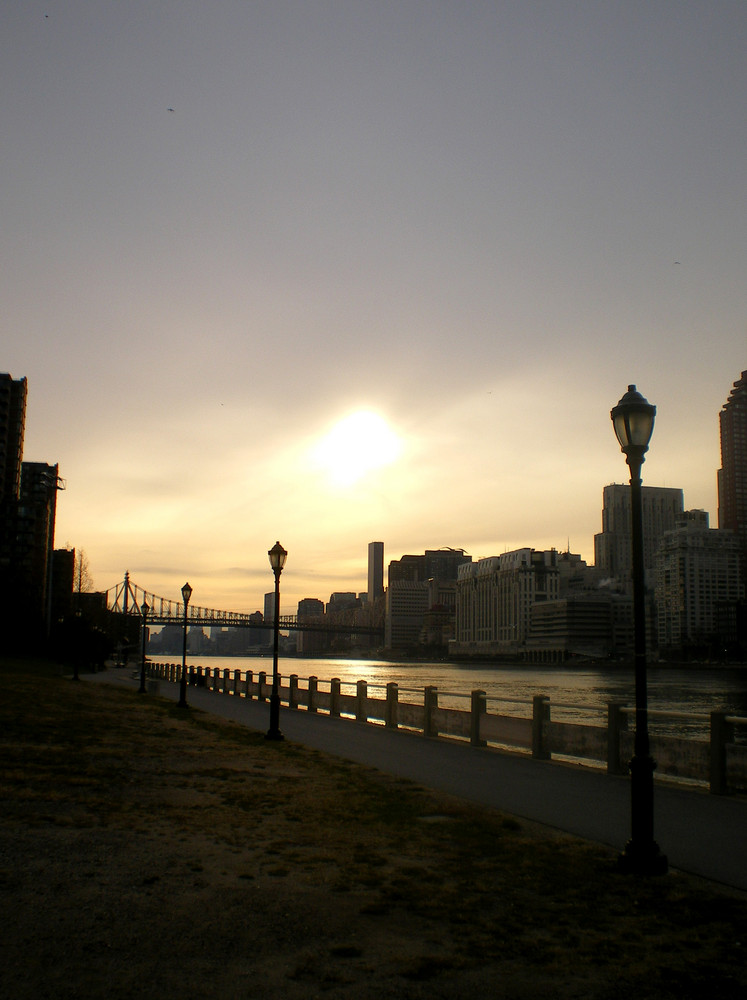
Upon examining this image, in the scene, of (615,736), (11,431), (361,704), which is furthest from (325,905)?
(11,431)

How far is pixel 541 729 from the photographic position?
16.6 metres

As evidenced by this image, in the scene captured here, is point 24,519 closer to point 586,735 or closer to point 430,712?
point 430,712

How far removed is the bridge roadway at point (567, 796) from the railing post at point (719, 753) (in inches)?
7.6

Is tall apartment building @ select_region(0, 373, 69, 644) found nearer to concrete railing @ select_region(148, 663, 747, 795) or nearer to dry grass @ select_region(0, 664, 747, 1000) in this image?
concrete railing @ select_region(148, 663, 747, 795)

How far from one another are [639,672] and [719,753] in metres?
5.11

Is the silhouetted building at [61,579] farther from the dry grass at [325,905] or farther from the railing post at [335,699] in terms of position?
the dry grass at [325,905]

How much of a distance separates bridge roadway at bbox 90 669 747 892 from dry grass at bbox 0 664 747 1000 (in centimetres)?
73

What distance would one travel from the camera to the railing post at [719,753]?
1240cm

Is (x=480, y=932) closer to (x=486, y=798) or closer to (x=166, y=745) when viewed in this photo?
(x=486, y=798)

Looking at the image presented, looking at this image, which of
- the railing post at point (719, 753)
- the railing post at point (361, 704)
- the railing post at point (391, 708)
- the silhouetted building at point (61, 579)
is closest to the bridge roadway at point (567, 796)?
the railing post at point (719, 753)

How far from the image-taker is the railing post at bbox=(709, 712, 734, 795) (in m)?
12.4

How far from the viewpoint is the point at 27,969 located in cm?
527

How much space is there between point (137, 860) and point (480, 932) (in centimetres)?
346

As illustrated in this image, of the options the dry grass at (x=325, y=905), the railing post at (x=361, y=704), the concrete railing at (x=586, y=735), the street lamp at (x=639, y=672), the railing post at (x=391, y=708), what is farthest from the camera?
the railing post at (x=361, y=704)
